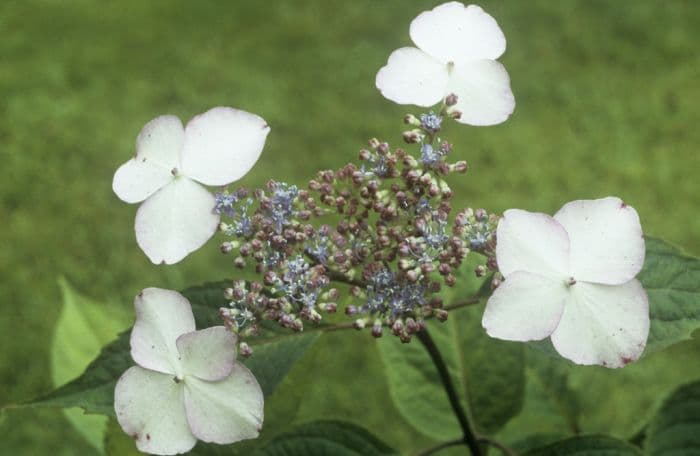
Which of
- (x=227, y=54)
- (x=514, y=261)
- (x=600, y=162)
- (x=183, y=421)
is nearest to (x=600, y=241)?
(x=514, y=261)

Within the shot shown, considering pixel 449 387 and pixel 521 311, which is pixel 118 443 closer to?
pixel 449 387

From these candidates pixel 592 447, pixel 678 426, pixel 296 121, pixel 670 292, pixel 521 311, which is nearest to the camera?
pixel 521 311

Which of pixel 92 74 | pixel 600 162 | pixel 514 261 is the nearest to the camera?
pixel 514 261

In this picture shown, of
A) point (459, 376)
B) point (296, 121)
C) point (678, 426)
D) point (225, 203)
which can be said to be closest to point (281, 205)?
point (225, 203)

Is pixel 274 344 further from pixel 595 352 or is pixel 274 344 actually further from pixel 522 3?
pixel 522 3

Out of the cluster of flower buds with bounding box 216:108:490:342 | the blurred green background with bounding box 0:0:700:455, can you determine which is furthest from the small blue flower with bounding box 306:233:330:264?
the blurred green background with bounding box 0:0:700:455

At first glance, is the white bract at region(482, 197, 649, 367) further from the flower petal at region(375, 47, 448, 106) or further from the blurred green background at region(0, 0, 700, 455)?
the blurred green background at region(0, 0, 700, 455)

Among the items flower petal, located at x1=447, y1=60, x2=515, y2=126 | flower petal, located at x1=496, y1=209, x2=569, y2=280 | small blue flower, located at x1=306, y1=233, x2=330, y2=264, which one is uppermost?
flower petal, located at x1=447, y1=60, x2=515, y2=126
